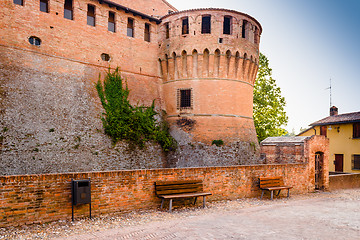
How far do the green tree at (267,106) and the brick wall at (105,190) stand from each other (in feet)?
52.1

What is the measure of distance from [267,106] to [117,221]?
2313cm

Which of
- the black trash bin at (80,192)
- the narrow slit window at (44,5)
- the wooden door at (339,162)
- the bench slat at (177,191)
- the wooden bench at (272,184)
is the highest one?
the narrow slit window at (44,5)

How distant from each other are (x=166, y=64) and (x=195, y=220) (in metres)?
15.1

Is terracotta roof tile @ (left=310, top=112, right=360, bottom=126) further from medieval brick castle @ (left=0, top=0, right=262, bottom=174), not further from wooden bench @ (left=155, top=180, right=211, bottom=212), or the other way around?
wooden bench @ (left=155, top=180, right=211, bottom=212)

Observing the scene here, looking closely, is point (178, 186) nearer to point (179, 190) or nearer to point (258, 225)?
point (179, 190)

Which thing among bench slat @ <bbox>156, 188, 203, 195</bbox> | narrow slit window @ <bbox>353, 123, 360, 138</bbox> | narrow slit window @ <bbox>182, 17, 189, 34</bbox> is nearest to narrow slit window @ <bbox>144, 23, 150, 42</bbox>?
narrow slit window @ <bbox>182, 17, 189, 34</bbox>

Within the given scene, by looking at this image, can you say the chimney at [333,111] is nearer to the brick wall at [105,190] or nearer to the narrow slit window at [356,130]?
the narrow slit window at [356,130]

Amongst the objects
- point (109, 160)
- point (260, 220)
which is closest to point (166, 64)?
point (109, 160)

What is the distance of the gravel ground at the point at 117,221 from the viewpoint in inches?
237

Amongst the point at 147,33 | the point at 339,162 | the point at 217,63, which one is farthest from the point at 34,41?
the point at 339,162

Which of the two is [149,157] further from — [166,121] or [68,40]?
[68,40]

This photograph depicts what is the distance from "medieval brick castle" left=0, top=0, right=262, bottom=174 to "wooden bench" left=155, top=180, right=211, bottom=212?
27.1ft

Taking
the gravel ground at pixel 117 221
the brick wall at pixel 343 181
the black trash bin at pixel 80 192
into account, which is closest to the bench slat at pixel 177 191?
the gravel ground at pixel 117 221

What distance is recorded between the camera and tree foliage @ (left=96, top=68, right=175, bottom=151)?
16859 mm
